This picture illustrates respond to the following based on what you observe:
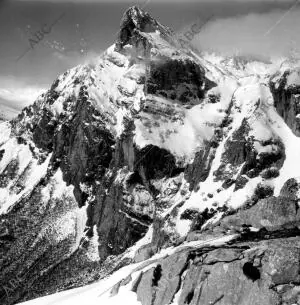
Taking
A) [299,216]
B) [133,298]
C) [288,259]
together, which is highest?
[299,216]

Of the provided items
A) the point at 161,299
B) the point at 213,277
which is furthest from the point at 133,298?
the point at 213,277

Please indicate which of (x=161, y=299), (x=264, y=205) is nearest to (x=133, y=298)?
(x=161, y=299)

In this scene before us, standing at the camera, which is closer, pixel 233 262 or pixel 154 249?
pixel 233 262

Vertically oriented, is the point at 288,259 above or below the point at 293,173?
below

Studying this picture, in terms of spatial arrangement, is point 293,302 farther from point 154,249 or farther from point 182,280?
point 154,249

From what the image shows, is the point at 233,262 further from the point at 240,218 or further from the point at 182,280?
the point at 240,218

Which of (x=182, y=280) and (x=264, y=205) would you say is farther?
(x=264, y=205)

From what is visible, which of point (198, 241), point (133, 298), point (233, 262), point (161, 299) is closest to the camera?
point (233, 262)

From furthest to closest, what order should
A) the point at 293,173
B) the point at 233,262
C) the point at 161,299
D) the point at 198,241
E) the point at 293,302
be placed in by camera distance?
the point at 293,173 → the point at 198,241 → the point at 161,299 → the point at 233,262 → the point at 293,302

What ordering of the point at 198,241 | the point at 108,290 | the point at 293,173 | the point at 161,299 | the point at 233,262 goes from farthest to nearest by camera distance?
the point at 293,173, the point at 198,241, the point at 108,290, the point at 161,299, the point at 233,262
